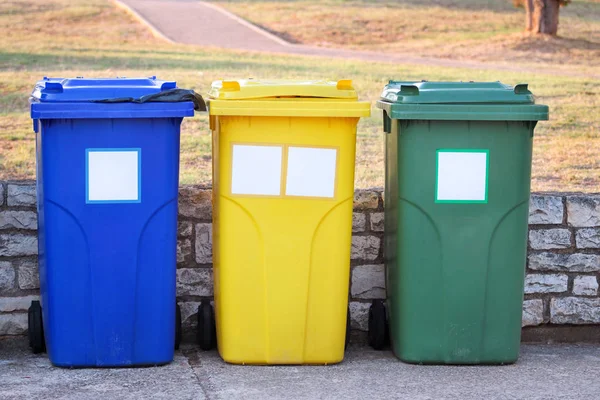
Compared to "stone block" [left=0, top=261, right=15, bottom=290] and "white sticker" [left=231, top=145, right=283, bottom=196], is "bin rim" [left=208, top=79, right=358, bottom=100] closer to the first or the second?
"white sticker" [left=231, top=145, right=283, bottom=196]

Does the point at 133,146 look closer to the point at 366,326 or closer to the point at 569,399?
the point at 366,326

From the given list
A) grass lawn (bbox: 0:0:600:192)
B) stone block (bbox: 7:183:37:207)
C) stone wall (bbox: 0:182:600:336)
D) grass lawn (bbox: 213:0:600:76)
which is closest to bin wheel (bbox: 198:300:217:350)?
stone wall (bbox: 0:182:600:336)

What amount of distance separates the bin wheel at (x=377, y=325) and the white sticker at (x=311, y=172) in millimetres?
753

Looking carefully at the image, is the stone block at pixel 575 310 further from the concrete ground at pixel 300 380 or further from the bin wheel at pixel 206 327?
the bin wheel at pixel 206 327

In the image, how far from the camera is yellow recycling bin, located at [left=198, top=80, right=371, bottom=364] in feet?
14.3

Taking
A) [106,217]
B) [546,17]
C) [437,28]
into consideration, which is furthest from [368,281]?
[437,28]

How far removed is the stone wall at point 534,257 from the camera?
16.3 ft

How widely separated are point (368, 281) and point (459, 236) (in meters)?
0.72

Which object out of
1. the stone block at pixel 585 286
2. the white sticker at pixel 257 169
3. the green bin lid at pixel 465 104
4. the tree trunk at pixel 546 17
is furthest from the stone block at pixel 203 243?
the tree trunk at pixel 546 17

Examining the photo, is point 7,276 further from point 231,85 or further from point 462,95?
point 462,95

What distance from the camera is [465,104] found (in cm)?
442

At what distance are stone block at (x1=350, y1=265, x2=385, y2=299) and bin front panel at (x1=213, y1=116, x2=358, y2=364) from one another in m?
0.51

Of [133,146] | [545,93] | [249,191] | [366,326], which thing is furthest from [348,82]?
[545,93]

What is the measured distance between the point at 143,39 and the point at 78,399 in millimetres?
20123
